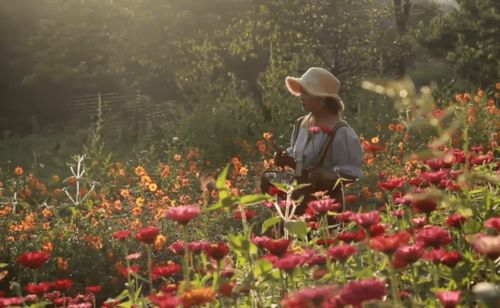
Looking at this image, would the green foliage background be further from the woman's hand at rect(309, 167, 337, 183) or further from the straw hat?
the woman's hand at rect(309, 167, 337, 183)

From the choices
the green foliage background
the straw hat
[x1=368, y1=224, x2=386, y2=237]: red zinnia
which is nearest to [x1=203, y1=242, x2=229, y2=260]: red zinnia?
[x1=368, y1=224, x2=386, y2=237]: red zinnia

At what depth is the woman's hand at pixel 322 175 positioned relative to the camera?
13.2ft

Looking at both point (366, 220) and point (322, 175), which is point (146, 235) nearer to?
point (366, 220)

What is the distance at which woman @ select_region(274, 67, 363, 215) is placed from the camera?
4.08 meters

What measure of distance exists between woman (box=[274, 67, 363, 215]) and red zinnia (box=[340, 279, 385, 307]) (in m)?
2.58

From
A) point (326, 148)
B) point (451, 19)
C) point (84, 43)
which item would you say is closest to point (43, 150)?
point (84, 43)

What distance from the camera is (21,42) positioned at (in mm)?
22797

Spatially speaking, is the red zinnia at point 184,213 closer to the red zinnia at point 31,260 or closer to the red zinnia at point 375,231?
the red zinnia at point 375,231

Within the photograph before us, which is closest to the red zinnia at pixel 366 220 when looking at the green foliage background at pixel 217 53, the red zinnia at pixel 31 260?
the red zinnia at pixel 31 260

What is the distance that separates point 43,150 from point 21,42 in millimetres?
7191

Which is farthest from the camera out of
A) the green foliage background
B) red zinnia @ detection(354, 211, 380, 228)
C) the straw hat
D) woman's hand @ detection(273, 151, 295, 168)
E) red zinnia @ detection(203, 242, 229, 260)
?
the green foliage background

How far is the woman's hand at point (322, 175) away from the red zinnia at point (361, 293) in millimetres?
2567

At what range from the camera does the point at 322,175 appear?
402cm

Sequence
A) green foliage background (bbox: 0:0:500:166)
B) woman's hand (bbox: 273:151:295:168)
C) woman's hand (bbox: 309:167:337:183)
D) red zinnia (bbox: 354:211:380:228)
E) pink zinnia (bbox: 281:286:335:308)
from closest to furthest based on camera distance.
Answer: pink zinnia (bbox: 281:286:335:308) → red zinnia (bbox: 354:211:380:228) → woman's hand (bbox: 309:167:337:183) → woman's hand (bbox: 273:151:295:168) → green foliage background (bbox: 0:0:500:166)
